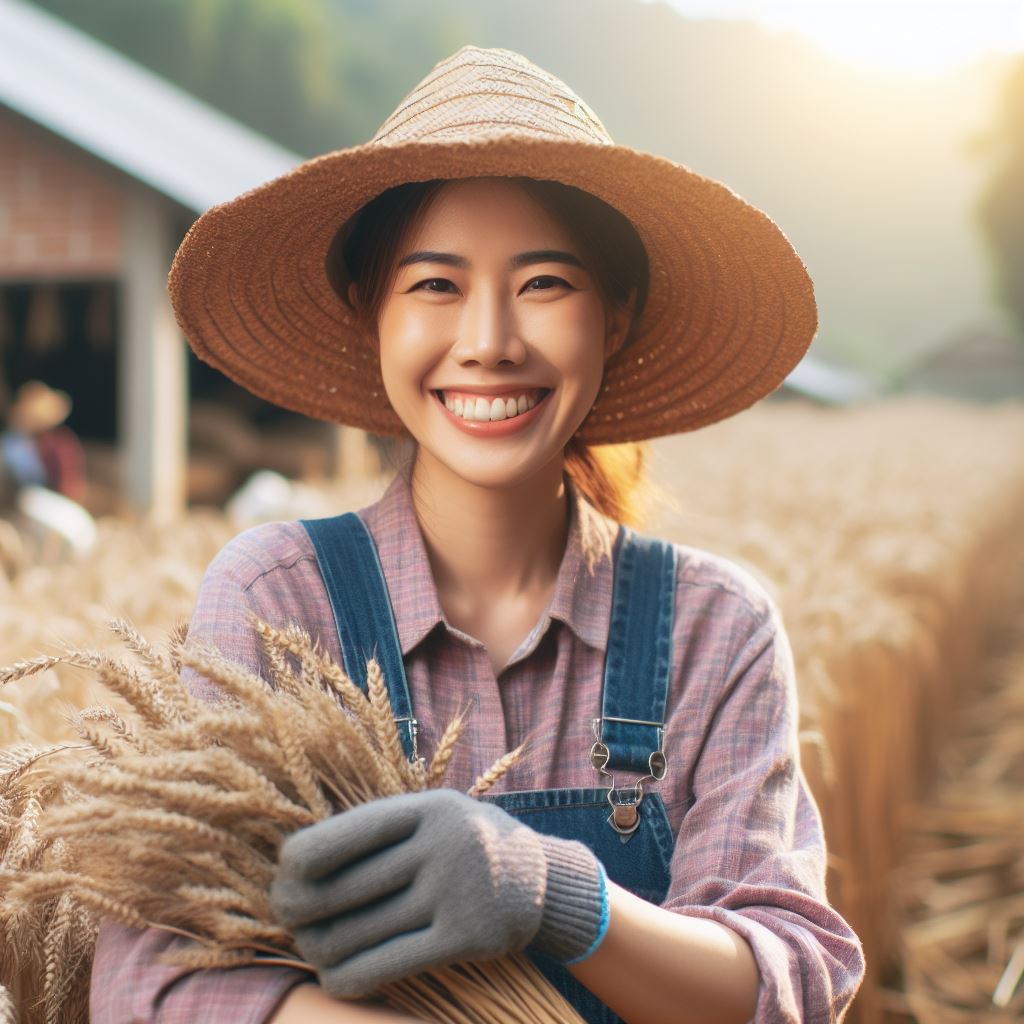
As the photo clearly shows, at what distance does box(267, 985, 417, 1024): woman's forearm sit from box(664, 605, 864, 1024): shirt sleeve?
1.27 feet

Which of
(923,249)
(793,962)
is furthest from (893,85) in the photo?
(793,962)

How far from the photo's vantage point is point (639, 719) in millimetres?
1597

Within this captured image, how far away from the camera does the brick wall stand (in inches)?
321

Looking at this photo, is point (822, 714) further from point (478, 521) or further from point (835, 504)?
point (835, 504)

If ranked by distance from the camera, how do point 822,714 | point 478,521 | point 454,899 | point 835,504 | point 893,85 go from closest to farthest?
1. point 454,899
2. point 478,521
3. point 822,714
4. point 835,504
5. point 893,85

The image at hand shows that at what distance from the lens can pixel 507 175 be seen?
1.58 metres

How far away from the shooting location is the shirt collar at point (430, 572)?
164 cm

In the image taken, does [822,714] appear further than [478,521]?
Yes

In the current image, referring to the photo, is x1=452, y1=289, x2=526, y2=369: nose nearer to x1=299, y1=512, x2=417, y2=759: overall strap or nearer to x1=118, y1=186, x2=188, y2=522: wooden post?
x1=299, y1=512, x2=417, y2=759: overall strap

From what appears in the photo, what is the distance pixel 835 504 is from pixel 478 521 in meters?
5.68

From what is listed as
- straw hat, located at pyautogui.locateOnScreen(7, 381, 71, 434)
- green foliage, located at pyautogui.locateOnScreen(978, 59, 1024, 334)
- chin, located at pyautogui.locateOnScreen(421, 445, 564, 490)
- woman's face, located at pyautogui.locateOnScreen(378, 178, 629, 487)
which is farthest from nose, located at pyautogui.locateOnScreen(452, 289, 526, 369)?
green foliage, located at pyautogui.locateOnScreen(978, 59, 1024, 334)

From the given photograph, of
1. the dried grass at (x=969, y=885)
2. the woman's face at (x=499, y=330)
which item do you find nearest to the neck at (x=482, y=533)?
the woman's face at (x=499, y=330)

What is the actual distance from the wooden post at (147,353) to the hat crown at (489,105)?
21.5 ft

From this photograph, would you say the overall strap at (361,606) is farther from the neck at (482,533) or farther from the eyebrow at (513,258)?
the eyebrow at (513,258)
